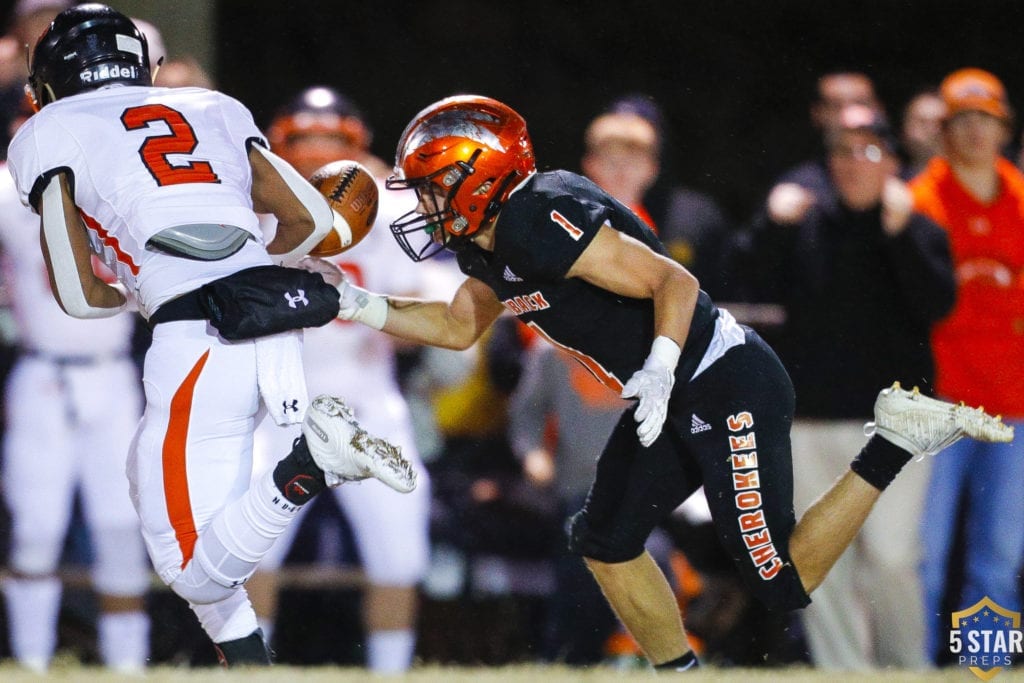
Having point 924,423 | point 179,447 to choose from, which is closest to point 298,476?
point 179,447

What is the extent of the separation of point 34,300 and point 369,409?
139cm

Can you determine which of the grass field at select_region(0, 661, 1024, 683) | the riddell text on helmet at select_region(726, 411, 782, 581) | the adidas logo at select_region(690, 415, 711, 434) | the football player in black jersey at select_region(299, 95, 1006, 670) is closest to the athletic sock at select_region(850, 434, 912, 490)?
Result: the football player in black jersey at select_region(299, 95, 1006, 670)

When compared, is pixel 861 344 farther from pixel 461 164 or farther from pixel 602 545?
pixel 461 164

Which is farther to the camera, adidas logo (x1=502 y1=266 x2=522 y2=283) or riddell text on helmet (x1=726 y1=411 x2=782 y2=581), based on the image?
riddell text on helmet (x1=726 y1=411 x2=782 y2=581)

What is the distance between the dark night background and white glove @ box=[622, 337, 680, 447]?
371 cm


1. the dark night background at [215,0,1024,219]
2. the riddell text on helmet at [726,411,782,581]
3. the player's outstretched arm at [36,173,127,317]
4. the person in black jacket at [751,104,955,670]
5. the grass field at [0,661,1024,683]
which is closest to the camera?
the grass field at [0,661,1024,683]

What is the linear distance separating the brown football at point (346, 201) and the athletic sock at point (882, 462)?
170 cm

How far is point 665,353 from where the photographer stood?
13.2 ft

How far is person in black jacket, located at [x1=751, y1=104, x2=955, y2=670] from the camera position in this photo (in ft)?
18.6

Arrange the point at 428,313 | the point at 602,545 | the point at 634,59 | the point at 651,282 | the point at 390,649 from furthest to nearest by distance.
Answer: the point at 634,59
the point at 390,649
the point at 428,313
the point at 602,545
the point at 651,282

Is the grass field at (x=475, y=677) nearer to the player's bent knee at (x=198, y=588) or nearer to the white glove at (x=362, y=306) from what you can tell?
the player's bent knee at (x=198, y=588)

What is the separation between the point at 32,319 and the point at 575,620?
96.4 inches

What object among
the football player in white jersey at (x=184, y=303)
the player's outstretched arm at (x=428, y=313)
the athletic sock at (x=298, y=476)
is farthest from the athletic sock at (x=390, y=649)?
the athletic sock at (x=298, y=476)

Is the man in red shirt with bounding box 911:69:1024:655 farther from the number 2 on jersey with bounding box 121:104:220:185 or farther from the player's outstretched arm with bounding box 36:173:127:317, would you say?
the player's outstretched arm with bounding box 36:173:127:317
